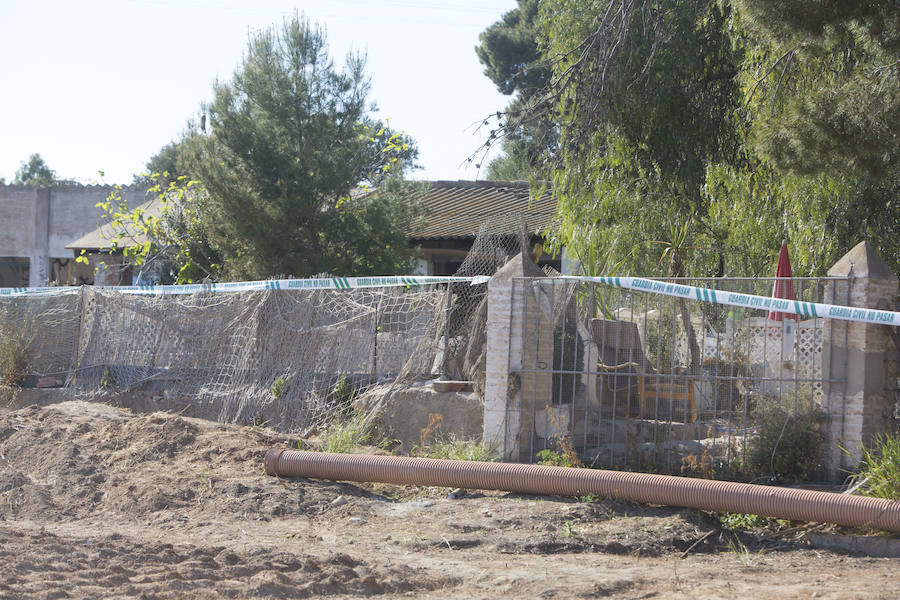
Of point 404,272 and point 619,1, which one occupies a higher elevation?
point 619,1

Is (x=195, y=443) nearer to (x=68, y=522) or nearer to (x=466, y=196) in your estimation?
(x=68, y=522)

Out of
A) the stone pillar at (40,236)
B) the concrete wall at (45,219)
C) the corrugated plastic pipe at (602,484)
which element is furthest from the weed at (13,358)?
the stone pillar at (40,236)

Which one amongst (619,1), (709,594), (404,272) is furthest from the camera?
(404,272)

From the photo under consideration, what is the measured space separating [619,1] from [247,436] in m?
6.68

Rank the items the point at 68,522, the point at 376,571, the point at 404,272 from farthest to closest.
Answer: the point at 404,272 → the point at 68,522 → the point at 376,571

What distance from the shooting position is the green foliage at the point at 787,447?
738 cm

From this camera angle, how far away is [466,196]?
915 inches

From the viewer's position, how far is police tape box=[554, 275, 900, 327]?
22.8 feet

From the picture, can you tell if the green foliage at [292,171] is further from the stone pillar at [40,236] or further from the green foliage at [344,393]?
the stone pillar at [40,236]

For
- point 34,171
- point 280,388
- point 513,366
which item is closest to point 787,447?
point 513,366

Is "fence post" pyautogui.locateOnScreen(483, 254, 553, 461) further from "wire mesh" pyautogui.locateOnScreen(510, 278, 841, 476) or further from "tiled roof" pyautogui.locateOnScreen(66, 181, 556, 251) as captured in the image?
"tiled roof" pyautogui.locateOnScreen(66, 181, 556, 251)

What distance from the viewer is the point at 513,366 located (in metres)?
8.38

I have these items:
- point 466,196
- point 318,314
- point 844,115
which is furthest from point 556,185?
point 466,196

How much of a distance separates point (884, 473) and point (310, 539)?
14.1 feet
